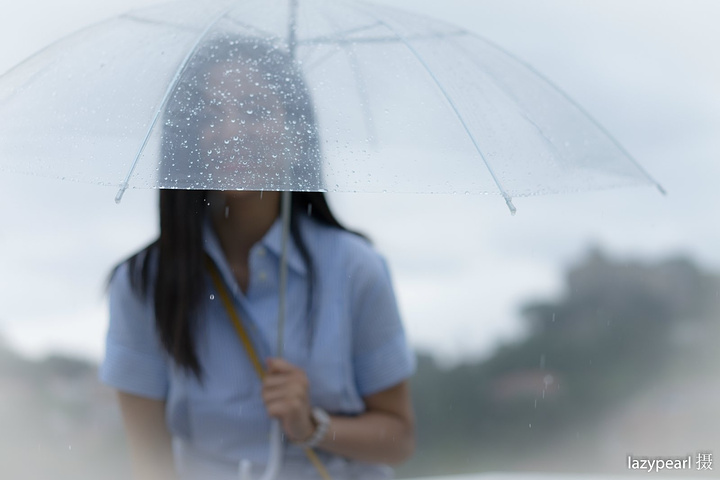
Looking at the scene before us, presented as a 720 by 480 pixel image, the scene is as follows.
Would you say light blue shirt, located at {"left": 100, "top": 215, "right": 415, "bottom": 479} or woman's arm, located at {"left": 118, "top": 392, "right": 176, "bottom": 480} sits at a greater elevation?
light blue shirt, located at {"left": 100, "top": 215, "right": 415, "bottom": 479}

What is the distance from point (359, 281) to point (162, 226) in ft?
1.00

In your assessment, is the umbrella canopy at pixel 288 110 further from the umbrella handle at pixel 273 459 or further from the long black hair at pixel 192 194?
the umbrella handle at pixel 273 459

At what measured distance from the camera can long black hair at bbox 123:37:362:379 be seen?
104 centimetres

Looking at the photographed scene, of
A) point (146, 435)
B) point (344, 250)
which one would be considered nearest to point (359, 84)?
point (344, 250)

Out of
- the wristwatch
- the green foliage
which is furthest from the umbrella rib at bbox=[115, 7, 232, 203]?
the green foliage

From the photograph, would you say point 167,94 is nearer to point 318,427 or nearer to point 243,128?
point 243,128

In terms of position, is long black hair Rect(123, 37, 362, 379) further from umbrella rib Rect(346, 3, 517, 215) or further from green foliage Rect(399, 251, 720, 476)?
green foliage Rect(399, 251, 720, 476)

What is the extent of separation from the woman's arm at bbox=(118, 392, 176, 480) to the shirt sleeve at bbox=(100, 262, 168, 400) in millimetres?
18

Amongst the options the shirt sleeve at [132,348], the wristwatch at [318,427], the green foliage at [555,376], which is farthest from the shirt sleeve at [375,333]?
the green foliage at [555,376]

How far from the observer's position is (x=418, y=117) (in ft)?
3.64

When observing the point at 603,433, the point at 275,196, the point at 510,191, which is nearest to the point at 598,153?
the point at 510,191

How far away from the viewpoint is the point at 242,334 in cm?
136

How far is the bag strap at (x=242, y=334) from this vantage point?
135 centimetres

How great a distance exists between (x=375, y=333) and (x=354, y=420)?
0.13 metres
